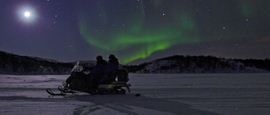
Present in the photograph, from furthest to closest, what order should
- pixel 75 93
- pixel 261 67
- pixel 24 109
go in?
pixel 261 67 → pixel 75 93 → pixel 24 109

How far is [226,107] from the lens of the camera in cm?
1291

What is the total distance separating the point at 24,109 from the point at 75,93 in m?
8.02

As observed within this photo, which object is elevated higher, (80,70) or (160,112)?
(80,70)

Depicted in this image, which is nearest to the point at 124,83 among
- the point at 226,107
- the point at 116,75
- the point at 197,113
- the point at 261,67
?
the point at 116,75

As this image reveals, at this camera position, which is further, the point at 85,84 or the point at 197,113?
the point at 85,84

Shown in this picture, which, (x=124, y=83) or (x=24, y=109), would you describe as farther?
(x=124, y=83)

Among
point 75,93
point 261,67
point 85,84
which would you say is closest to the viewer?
point 85,84

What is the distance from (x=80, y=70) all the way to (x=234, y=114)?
9365 millimetres

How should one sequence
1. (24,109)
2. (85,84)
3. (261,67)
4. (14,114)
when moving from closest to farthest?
1. (14,114)
2. (24,109)
3. (85,84)
4. (261,67)

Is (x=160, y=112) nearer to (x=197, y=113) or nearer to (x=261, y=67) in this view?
(x=197, y=113)

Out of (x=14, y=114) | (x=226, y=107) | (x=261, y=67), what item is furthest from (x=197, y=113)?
(x=261, y=67)

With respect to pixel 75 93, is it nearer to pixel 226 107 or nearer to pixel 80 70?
pixel 80 70

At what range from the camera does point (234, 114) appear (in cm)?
1097

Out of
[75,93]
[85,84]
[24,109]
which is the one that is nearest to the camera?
[24,109]
